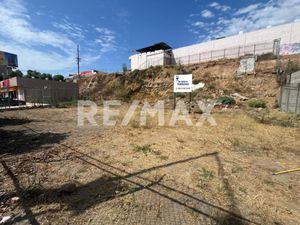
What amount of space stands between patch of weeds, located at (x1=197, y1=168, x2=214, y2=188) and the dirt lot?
0.02m

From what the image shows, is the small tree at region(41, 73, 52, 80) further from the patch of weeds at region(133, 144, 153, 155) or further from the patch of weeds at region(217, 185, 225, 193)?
the patch of weeds at region(217, 185, 225, 193)

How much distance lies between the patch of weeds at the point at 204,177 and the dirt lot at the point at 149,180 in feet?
0.06

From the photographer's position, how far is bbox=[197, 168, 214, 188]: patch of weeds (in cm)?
366

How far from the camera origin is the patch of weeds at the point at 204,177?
3.66m

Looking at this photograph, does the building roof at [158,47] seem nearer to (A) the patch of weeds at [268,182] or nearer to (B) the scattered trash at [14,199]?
(A) the patch of weeds at [268,182]

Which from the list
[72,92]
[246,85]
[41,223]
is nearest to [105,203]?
[41,223]

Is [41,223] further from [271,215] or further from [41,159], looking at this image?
[271,215]

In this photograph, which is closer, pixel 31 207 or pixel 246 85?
pixel 31 207

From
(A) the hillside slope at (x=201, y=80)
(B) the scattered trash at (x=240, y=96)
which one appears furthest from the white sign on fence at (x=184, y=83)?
(A) the hillside slope at (x=201, y=80)

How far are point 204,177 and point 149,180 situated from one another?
3.75 ft

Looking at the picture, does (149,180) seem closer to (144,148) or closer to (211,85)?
(144,148)

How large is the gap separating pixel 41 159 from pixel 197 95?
16269mm

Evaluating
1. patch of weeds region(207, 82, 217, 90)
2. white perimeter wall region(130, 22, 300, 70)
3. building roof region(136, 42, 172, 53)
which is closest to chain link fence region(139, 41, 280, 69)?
white perimeter wall region(130, 22, 300, 70)

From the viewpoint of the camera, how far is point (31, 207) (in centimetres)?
285
